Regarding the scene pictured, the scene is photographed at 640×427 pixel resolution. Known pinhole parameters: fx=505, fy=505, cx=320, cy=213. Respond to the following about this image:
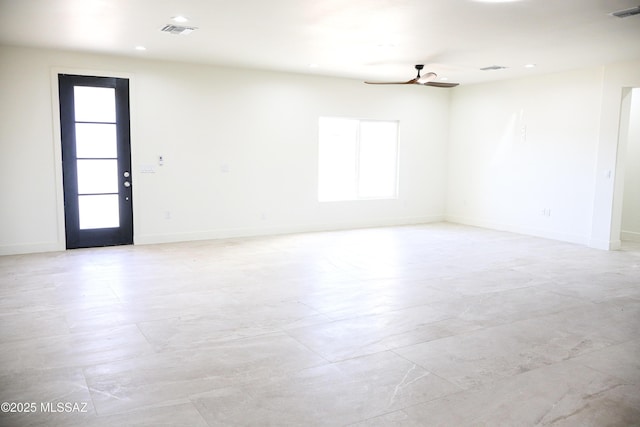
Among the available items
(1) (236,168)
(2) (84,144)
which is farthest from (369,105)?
(2) (84,144)

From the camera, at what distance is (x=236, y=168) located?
8.02 m

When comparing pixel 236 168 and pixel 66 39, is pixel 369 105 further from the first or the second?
pixel 66 39

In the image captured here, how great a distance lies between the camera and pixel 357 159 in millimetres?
9336

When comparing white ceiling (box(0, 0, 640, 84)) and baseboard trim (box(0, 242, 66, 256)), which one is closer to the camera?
white ceiling (box(0, 0, 640, 84))

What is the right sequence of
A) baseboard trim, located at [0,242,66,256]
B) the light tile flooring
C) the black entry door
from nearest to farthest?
the light tile flooring < baseboard trim, located at [0,242,66,256] < the black entry door

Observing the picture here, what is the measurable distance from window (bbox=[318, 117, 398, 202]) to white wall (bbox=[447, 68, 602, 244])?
1.35m

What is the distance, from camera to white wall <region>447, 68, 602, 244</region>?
25.5 ft

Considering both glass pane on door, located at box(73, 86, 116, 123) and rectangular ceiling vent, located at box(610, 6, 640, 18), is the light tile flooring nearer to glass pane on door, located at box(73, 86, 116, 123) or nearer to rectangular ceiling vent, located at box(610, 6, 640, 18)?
glass pane on door, located at box(73, 86, 116, 123)

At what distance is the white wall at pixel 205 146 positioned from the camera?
658cm

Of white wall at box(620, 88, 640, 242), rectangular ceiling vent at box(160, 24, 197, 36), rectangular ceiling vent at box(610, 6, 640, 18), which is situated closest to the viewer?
rectangular ceiling vent at box(610, 6, 640, 18)

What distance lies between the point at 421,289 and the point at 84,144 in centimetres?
496

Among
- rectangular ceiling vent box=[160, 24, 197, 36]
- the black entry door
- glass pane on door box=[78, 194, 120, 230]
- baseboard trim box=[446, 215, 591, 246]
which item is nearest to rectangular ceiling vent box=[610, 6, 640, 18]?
rectangular ceiling vent box=[160, 24, 197, 36]

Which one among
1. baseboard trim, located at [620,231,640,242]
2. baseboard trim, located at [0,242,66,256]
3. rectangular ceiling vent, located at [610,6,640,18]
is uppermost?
rectangular ceiling vent, located at [610,6,640,18]

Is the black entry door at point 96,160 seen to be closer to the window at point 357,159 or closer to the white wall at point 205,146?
the white wall at point 205,146
